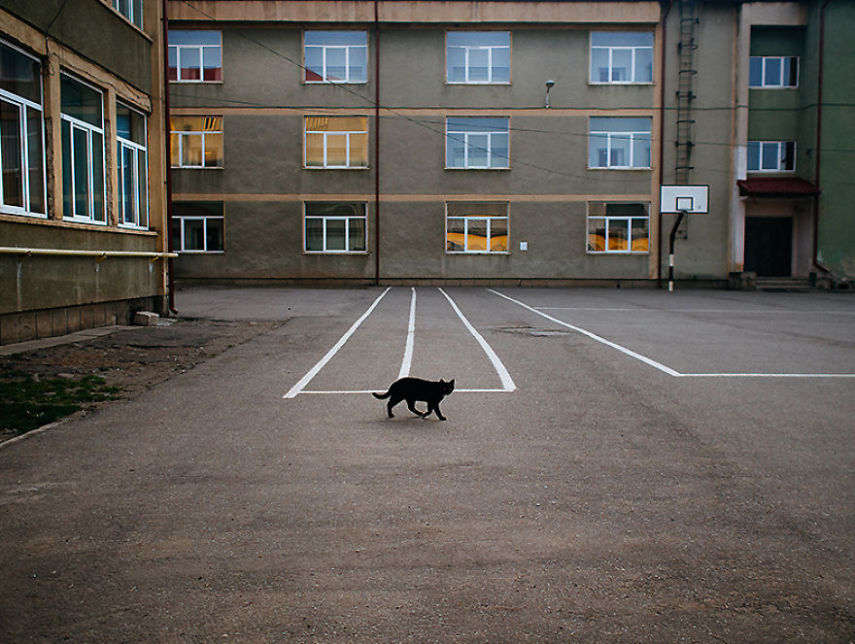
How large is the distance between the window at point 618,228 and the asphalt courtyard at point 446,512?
24.9 meters

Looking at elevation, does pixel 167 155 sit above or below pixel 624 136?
below

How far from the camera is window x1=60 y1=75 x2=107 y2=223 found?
1348 cm

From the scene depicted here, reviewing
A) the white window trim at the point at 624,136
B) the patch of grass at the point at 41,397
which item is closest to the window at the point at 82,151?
the patch of grass at the point at 41,397

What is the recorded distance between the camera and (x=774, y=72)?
3450 centimetres

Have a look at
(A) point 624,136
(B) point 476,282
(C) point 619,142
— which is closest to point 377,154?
(B) point 476,282

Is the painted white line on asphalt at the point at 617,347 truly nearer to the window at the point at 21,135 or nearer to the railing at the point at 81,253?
the railing at the point at 81,253

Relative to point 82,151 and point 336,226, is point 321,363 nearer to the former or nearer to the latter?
point 82,151

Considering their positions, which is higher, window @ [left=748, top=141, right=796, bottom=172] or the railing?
window @ [left=748, top=141, right=796, bottom=172]

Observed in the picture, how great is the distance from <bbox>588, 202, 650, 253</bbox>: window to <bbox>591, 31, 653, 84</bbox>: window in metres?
5.43

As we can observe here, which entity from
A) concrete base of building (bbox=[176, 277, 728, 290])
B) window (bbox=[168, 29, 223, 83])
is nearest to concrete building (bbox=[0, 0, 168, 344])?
concrete base of building (bbox=[176, 277, 728, 290])

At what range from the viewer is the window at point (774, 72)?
34438 millimetres

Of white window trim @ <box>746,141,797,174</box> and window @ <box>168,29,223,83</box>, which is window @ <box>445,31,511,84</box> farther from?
white window trim @ <box>746,141,797,174</box>

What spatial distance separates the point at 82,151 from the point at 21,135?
6.75 feet

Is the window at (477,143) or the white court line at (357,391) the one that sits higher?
the window at (477,143)
